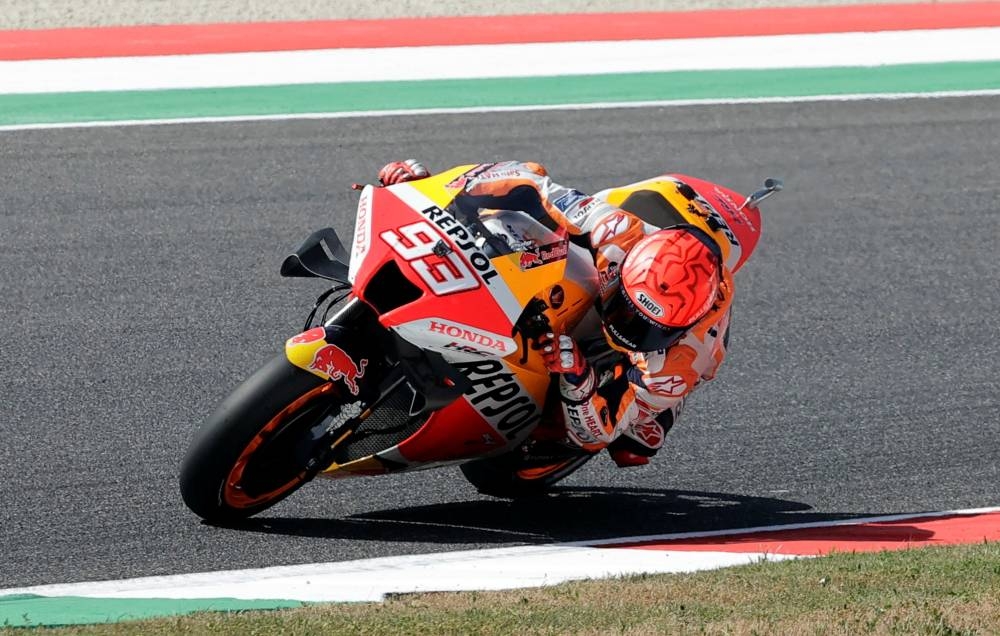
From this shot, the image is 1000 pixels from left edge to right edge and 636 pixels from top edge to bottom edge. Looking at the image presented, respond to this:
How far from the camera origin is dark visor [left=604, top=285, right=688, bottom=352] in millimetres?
5934

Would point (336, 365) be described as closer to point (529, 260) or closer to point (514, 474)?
point (529, 260)

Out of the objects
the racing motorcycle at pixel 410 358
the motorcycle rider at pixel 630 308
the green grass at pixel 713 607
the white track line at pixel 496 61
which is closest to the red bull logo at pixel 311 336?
the racing motorcycle at pixel 410 358

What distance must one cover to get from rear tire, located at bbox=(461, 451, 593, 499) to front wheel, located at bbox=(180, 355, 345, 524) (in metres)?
0.85

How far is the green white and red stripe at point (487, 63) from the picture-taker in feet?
40.5

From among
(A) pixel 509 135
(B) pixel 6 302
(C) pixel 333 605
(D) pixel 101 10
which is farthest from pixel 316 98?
(C) pixel 333 605

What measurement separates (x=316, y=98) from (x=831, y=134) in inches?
157

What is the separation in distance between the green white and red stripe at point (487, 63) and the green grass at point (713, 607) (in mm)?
7266

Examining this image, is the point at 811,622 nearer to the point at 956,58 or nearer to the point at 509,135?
the point at 509,135

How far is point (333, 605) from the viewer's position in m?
5.34

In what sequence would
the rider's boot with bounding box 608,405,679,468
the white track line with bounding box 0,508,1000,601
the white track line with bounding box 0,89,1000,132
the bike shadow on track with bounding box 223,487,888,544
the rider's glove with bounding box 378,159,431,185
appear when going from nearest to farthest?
the white track line with bounding box 0,508,1000,601, the rider's glove with bounding box 378,159,431,185, the bike shadow on track with bounding box 223,487,888,544, the rider's boot with bounding box 608,405,679,468, the white track line with bounding box 0,89,1000,132

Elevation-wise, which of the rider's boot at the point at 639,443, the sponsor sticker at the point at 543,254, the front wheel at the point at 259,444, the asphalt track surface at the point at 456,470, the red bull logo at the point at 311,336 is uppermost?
the sponsor sticker at the point at 543,254

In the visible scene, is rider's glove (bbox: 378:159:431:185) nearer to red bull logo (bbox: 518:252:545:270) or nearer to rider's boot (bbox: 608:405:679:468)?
red bull logo (bbox: 518:252:545:270)

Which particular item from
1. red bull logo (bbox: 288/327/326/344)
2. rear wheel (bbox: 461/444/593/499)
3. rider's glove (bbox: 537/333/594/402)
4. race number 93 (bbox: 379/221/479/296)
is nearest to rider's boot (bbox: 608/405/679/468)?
rear wheel (bbox: 461/444/593/499)

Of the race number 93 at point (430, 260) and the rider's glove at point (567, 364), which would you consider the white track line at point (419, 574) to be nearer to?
the rider's glove at point (567, 364)
